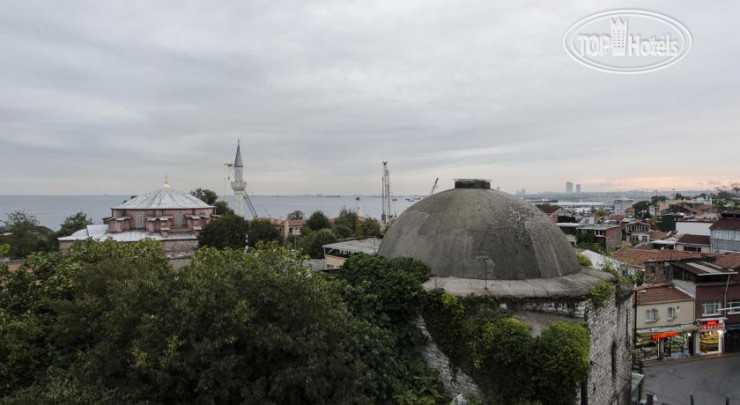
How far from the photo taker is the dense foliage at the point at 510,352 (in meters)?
10.8

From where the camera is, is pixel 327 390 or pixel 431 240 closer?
pixel 327 390

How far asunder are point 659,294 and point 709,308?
3.53m

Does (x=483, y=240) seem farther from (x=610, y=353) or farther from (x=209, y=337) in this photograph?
(x=209, y=337)

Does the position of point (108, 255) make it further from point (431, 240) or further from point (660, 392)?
point (660, 392)

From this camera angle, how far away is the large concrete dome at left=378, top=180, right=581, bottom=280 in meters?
13.8

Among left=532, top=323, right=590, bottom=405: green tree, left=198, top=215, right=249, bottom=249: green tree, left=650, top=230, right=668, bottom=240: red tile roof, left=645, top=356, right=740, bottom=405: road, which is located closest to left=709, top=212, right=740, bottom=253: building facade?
left=650, top=230, right=668, bottom=240: red tile roof

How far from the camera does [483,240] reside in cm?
1409

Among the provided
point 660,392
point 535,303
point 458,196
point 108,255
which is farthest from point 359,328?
point 660,392

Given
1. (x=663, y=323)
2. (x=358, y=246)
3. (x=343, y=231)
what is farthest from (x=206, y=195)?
(x=663, y=323)

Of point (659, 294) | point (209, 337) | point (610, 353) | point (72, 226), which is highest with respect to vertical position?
point (209, 337)

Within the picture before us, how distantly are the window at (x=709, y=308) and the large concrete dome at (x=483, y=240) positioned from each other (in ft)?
70.6

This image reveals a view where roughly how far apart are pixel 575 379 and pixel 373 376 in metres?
5.02

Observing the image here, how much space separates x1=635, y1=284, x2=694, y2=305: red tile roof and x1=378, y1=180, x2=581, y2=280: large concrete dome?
18.1m

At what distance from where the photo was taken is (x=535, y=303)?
491 inches
